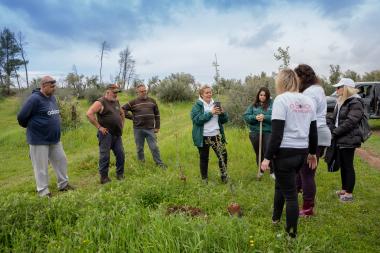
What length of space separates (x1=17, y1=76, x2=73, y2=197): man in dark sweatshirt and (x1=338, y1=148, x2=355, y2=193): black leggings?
4681 millimetres

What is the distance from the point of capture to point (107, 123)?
659 centimetres

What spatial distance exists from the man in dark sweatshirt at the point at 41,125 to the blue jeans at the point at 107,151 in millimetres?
812

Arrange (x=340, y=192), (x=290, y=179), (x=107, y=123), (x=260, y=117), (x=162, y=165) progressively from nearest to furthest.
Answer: (x=290, y=179) → (x=340, y=192) → (x=260, y=117) → (x=107, y=123) → (x=162, y=165)

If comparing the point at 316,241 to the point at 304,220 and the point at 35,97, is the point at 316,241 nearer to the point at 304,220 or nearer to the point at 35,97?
the point at 304,220

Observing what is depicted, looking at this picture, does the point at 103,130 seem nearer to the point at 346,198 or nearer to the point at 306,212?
the point at 306,212

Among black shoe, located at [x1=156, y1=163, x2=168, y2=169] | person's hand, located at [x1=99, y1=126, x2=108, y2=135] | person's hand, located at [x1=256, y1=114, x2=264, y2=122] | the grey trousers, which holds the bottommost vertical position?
black shoe, located at [x1=156, y1=163, x2=168, y2=169]

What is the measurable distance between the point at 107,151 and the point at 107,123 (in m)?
0.53

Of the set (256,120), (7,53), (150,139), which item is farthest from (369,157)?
(7,53)

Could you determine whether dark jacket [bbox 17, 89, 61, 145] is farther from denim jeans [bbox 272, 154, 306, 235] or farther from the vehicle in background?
the vehicle in background

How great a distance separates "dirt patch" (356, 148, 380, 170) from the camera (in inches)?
327

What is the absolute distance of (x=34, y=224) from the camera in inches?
152

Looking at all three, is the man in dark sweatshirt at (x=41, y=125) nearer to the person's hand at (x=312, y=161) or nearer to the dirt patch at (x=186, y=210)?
the dirt patch at (x=186, y=210)

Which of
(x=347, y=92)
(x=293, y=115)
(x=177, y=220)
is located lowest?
(x=177, y=220)

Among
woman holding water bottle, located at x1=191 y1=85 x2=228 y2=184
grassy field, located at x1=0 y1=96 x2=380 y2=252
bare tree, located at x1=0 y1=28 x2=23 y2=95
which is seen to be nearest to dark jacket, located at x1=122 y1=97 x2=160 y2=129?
grassy field, located at x1=0 y1=96 x2=380 y2=252
